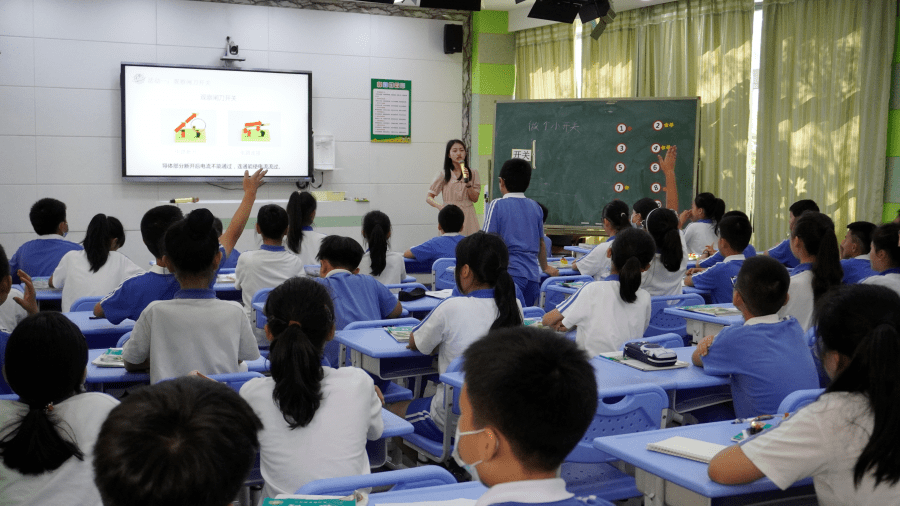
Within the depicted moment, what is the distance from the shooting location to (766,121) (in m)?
7.18

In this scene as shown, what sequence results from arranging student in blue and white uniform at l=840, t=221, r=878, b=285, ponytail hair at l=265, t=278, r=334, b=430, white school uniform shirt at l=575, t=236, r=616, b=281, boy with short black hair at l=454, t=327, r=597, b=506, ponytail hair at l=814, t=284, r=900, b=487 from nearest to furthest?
boy with short black hair at l=454, t=327, r=597, b=506, ponytail hair at l=814, t=284, r=900, b=487, ponytail hair at l=265, t=278, r=334, b=430, student in blue and white uniform at l=840, t=221, r=878, b=285, white school uniform shirt at l=575, t=236, r=616, b=281

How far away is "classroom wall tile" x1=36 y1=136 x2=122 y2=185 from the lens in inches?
295

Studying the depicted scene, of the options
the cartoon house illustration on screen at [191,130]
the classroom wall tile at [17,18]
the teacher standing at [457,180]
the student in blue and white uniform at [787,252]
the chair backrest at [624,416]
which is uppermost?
the classroom wall tile at [17,18]

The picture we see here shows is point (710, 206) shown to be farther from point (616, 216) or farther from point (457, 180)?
point (457, 180)

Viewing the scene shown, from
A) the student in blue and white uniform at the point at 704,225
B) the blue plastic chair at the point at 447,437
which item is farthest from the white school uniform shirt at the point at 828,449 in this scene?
the student in blue and white uniform at the point at 704,225

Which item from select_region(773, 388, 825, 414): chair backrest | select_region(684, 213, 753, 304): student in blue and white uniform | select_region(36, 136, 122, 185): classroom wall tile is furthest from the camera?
select_region(36, 136, 122, 185): classroom wall tile

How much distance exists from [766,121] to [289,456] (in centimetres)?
635

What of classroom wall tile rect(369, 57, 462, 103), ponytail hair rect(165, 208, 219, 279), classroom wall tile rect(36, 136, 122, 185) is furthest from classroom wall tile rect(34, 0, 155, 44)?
ponytail hair rect(165, 208, 219, 279)

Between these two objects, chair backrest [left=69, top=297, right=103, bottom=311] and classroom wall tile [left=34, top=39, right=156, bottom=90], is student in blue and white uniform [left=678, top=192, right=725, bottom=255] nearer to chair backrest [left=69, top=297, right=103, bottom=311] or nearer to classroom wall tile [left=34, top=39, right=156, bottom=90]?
chair backrest [left=69, top=297, right=103, bottom=311]

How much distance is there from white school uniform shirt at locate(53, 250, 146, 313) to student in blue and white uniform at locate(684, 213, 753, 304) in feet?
10.8

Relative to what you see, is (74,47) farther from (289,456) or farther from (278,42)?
(289,456)

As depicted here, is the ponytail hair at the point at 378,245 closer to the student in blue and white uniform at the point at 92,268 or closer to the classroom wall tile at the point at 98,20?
the student in blue and white uniform at the point at 92,268

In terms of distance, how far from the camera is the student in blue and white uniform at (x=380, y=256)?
15.9ft

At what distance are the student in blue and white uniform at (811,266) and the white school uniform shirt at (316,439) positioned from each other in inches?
90.7
